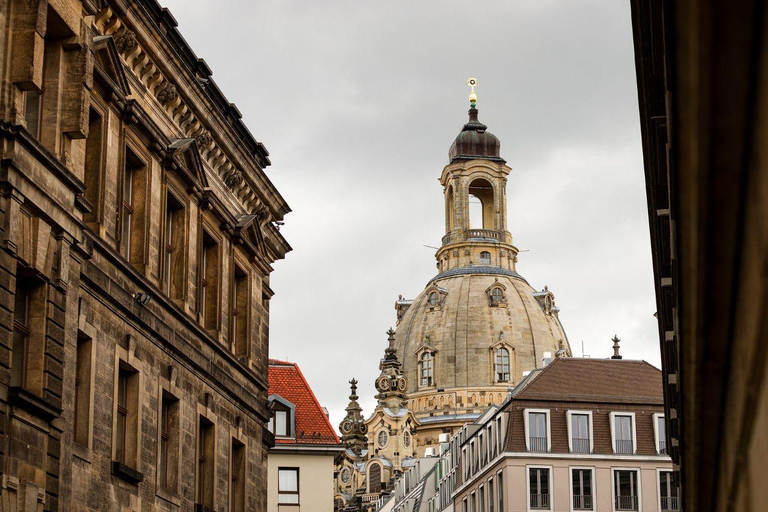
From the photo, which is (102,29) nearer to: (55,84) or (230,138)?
(55,84)

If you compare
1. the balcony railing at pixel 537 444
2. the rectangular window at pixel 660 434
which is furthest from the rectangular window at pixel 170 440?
the rectangular window at pixel 660 434

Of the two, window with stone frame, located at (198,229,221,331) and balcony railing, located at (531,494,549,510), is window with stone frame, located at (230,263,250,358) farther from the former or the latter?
balcony railing, located at (531,494,549,510)

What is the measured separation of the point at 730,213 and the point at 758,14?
1.69 metres

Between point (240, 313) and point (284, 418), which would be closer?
point (240, 313)


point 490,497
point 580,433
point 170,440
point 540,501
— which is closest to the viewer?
point 170,440

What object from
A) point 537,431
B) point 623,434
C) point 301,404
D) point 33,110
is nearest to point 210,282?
point 33,110

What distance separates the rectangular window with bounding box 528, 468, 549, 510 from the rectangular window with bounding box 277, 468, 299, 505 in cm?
2367

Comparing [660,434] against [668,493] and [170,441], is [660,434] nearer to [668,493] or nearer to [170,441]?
[668,493]

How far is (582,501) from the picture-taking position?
260 ft

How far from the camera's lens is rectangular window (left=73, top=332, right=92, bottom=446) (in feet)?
86.1

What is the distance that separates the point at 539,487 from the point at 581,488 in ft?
7.87

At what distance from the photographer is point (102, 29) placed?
95.5 ft

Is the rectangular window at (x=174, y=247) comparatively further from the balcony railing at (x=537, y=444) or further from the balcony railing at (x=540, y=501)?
the balcony railing at (x=537, y=444)

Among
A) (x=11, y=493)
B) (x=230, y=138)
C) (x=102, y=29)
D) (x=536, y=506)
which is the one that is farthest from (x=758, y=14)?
(x=536, y=506)
